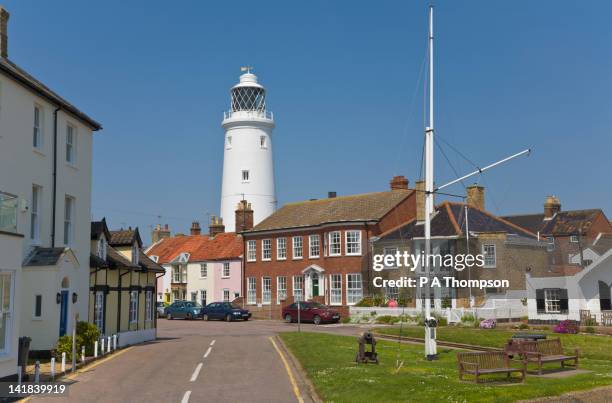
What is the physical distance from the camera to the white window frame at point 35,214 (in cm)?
2381

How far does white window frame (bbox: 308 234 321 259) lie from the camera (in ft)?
181

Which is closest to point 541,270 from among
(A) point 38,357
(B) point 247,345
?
(B) point 247,345

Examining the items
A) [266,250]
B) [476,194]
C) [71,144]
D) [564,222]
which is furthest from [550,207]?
[71,144]

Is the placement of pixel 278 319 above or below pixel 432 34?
below

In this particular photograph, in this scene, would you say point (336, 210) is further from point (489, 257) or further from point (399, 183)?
point (489, 257)

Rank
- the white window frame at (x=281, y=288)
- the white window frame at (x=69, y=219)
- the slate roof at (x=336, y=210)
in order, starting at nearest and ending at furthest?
the white window frame at (x=69, y=219)
the slate roof at (x=336, y=210)
the white window frame at (x=281, y=288)

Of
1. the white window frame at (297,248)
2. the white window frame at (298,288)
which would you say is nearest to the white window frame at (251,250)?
the white window frame at (297,248)

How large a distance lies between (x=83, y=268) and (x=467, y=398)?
1759 cm

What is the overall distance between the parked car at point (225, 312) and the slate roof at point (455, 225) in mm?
12007

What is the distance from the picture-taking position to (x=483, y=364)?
693 inches

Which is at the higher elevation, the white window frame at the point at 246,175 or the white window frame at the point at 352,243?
the white window frame at the point at 246,175

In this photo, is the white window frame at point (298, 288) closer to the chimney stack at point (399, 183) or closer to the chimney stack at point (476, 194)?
the chimney stack at point (399, 183)

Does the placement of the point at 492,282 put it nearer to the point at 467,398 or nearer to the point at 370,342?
the point at 370,342

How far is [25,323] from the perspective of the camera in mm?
22250
